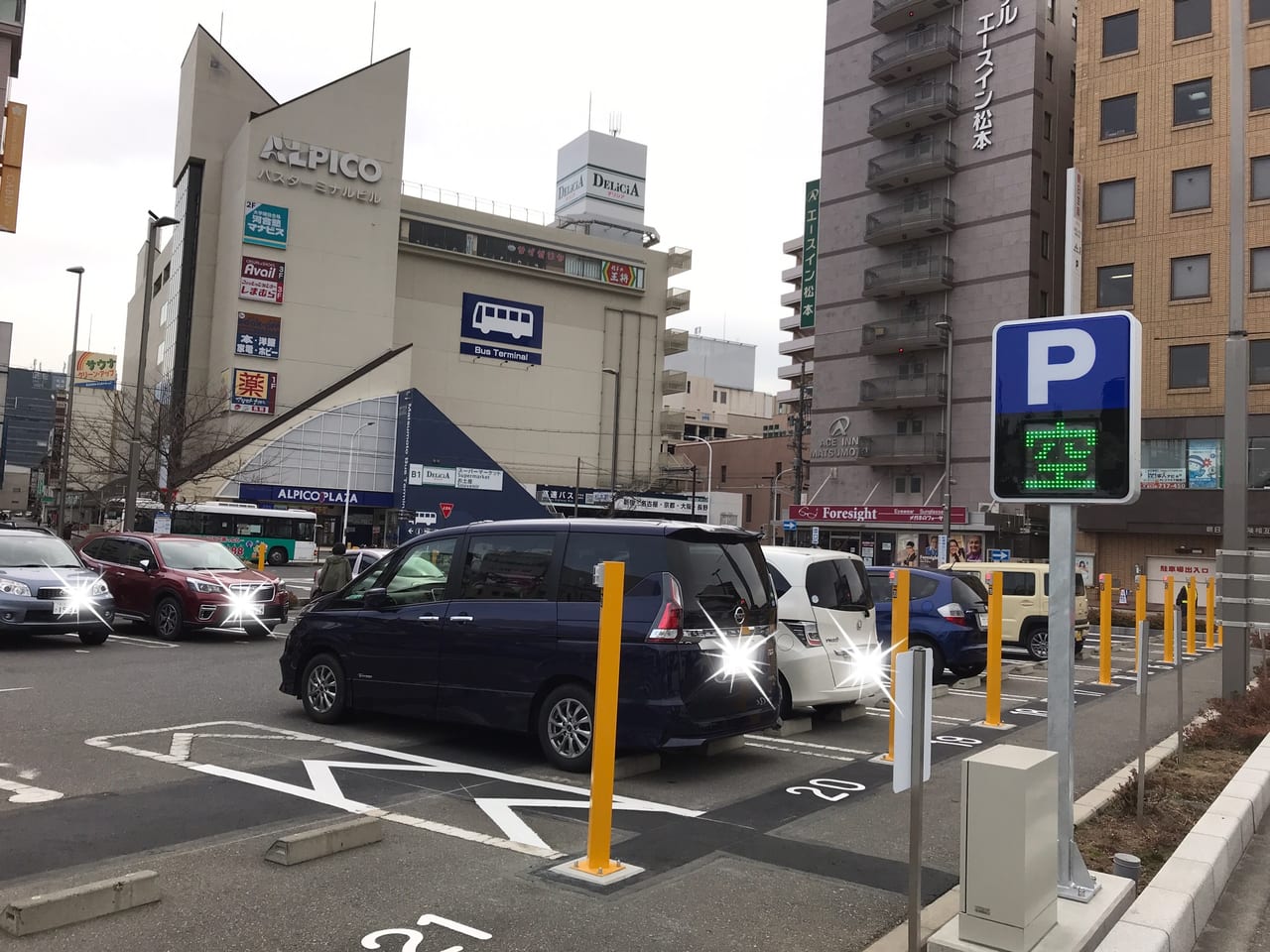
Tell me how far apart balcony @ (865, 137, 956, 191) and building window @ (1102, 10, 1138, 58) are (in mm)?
8519

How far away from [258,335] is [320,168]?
11689mm

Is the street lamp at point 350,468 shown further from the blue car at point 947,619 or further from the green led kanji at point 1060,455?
the green led kanji at point 1060,455

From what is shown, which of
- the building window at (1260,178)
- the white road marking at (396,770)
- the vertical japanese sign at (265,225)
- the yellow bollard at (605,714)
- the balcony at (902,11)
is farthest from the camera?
the vertical japanese sign at (265,225)

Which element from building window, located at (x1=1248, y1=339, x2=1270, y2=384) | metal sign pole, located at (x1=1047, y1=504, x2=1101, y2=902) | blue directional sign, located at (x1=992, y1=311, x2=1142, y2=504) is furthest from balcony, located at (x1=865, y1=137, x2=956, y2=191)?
metal sign pole, located at (x1=1047, y1=504, x2=1101, y2=902)

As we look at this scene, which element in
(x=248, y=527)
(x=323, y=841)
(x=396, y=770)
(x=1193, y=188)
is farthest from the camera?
(x=248, y=527)

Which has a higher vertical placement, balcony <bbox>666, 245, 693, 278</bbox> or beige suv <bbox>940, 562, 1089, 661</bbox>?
balcony <bbox>666, 245, 693, 278</bbox>

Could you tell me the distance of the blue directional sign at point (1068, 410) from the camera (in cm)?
467

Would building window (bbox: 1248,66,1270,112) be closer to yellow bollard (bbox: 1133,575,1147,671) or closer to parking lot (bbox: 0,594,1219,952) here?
yellow bollard (bbox: 1133,575,1147,671)

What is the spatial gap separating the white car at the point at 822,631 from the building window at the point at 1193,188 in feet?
119

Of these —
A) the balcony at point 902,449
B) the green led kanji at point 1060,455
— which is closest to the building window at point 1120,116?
the balcony at point 902,449

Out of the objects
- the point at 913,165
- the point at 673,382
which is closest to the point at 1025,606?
the point at 913,165

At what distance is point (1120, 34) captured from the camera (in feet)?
136

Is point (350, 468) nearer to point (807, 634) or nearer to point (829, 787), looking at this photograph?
point (807, 634)

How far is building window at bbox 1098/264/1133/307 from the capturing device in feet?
133
